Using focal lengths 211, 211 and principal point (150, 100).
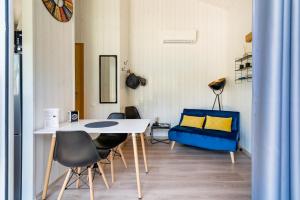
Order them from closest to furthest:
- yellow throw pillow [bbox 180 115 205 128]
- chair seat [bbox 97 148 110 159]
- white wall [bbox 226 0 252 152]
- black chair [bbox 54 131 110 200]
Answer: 1. black chair [bbox 54 131 110 200]
2. chair seat [bbox 97 148 110 159]
3. white wall [bbox 226 0 252 152]
4. yellow throw pillow [bbox 180 115 205 128]

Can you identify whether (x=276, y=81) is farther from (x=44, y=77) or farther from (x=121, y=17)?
(x=121, y=17)

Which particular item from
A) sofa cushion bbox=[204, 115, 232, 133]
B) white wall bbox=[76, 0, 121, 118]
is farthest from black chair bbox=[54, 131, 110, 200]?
sofa cushion bbox=[204, 115, 232, 133]

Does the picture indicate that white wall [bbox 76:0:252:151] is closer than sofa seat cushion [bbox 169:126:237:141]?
No

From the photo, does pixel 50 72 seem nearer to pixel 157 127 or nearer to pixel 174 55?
pixel 157 127

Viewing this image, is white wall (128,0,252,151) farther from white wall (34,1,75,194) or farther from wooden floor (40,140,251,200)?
white wall (34,1,75,194)

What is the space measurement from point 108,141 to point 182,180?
1068mm

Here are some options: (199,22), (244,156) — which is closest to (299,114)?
(244,156)

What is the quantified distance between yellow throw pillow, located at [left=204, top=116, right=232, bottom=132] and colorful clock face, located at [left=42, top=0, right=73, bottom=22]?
9.97 ft

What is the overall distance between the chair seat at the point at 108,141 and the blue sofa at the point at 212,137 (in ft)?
4.73

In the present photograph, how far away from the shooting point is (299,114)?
33.7 inches

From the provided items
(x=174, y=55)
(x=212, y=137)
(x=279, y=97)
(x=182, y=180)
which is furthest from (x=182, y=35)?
(x=279, y=97)

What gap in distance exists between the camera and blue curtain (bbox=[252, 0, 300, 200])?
0.86 m

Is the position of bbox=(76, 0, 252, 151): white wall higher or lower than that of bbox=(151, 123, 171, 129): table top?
higher

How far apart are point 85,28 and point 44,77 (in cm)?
227
